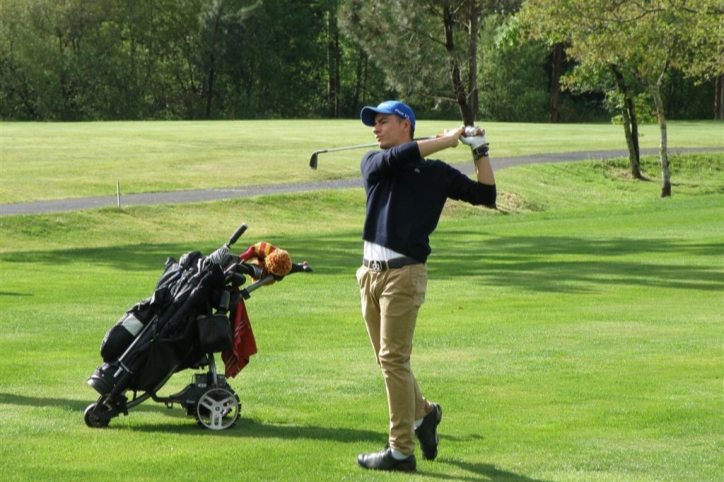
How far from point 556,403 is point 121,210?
25.2 meters

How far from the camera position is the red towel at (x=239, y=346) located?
27.2 feet

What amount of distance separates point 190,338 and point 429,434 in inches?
69.3

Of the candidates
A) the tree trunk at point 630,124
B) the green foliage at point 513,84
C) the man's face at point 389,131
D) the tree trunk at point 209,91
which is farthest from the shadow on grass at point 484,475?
the tree trunk at point 209,91

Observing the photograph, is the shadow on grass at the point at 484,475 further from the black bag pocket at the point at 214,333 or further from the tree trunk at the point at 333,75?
the tree trunk at the point at 333,75

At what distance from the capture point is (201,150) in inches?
2048

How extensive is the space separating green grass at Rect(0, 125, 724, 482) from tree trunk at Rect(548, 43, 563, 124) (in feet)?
215

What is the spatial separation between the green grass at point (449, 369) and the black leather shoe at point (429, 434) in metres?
0.09

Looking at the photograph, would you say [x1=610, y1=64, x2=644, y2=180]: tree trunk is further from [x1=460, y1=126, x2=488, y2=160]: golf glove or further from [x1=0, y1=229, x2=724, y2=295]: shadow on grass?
[x1=460, y1=126, x2=488, y2=160]: golf glove

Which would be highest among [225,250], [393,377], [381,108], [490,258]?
[381,108]

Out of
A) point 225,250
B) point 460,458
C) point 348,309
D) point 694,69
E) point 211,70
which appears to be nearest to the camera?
point 460,458

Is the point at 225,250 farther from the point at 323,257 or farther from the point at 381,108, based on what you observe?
the point at 323,257

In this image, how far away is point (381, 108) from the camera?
720cm

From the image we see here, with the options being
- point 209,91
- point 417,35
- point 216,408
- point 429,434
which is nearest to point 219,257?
point 216,408

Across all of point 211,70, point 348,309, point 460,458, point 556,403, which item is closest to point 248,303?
point 348,309
